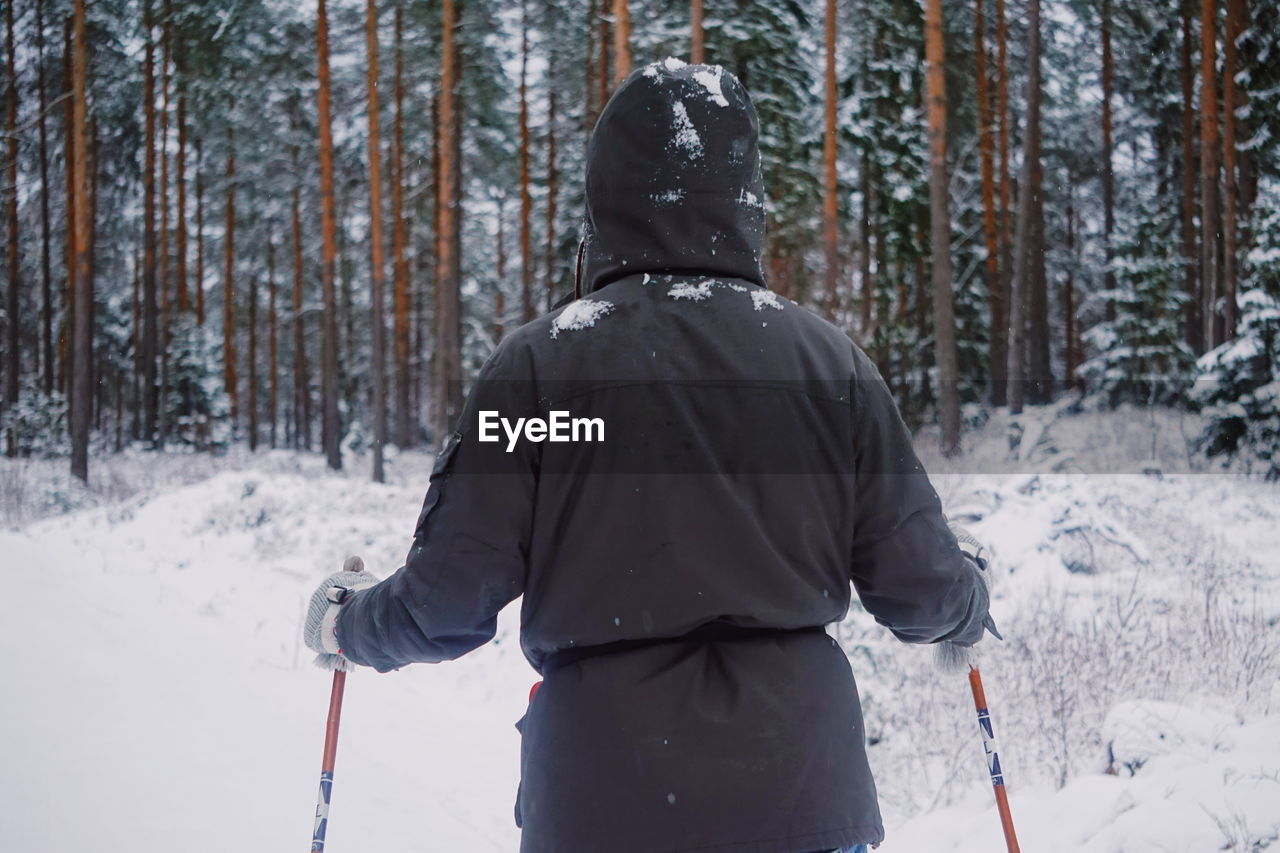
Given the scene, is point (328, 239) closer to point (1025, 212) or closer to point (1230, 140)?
point (1025, 212)

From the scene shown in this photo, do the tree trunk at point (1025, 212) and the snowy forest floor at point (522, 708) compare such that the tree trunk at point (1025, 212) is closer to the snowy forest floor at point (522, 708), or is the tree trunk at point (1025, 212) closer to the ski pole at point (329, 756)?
the snowy forest floor at point (522, 708)

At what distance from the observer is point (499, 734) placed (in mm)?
5219

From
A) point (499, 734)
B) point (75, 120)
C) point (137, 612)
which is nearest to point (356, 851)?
point (499, 734)

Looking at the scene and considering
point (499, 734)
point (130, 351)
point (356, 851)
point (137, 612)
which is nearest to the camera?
point (356, 851)

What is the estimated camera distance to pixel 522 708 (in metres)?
5.61

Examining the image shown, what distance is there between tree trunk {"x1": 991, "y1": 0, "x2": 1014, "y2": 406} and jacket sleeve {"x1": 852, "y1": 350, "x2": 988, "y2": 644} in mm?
17755

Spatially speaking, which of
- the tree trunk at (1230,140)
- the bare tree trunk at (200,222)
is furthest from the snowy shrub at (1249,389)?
the bare tree trunk at (200,222)

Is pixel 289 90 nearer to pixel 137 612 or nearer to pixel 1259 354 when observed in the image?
pixel 137 612

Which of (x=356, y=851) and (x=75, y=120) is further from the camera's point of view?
(x=75, y=120)

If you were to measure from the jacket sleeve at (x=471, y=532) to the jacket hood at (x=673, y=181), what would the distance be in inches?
13.7

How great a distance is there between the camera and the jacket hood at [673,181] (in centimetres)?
164


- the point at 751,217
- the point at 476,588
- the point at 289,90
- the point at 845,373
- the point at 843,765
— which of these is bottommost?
the point at 843,765

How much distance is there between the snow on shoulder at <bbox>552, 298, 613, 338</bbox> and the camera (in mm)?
1558

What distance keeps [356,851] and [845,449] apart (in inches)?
128
